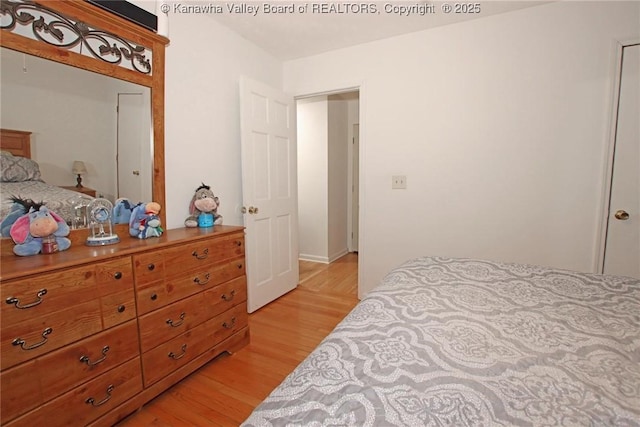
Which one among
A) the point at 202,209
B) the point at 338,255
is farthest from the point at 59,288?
the point at 338,255

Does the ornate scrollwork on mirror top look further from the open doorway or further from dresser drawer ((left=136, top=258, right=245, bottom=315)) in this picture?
the open doorway

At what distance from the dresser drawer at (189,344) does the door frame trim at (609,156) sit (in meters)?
2.52

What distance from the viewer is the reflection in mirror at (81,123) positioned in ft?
4.52

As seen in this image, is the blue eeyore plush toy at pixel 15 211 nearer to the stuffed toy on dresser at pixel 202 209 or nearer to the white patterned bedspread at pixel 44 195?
the white patterned bedspread at pixel 44 195

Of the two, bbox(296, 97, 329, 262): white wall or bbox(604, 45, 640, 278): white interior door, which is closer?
bbox(604, 45, 640, 278): white interior door

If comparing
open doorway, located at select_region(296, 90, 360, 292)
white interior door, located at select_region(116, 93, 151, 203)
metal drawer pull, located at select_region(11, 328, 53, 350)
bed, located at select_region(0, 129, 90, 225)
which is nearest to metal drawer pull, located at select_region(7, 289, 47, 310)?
metal drawer pull, located at select_region(11, 328, 53, 350)

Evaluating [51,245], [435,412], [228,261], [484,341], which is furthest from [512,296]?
[51,245]

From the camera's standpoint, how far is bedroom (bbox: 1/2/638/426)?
2.08 m

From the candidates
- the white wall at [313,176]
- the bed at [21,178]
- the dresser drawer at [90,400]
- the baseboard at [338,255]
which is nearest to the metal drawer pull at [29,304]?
the dresser drawer at [90,400]

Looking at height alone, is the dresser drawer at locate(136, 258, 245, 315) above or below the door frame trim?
below

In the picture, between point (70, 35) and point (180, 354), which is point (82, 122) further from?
point (180, 354)

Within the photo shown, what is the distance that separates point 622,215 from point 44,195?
11.2 ft

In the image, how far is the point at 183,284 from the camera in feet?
5.50

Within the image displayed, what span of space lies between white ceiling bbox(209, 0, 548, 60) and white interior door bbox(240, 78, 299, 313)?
0.42 meters
